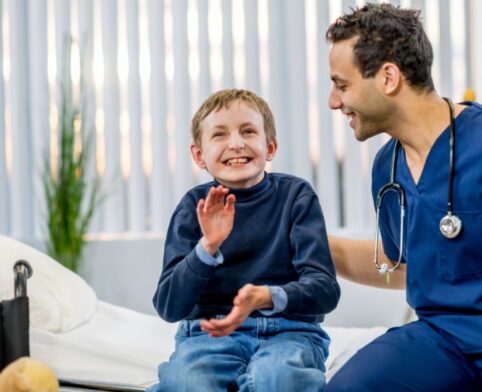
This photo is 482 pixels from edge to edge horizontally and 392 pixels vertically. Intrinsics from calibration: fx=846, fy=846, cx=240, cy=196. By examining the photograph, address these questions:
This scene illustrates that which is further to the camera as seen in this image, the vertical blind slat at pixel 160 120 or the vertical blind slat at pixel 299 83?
the vertical blind slat at pixel 160 120

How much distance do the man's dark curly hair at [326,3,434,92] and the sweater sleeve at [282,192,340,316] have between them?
Result: 0.34 meters

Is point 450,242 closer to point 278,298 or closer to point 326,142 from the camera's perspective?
point 278,298

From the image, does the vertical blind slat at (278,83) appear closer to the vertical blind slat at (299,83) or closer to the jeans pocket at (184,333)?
the vertical blind slat at (299,83)

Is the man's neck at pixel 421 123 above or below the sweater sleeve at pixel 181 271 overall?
above

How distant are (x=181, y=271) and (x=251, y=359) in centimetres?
25

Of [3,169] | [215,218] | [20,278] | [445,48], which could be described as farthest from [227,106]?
[3,169]

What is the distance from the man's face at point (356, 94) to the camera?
6.38 feet

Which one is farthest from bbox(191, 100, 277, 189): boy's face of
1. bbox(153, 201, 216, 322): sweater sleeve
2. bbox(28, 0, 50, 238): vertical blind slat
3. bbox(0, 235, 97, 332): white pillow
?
bbox(28, 0, 50, 238): vertical blind slat


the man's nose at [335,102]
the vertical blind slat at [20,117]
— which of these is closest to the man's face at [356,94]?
the man's nose at [335,102]

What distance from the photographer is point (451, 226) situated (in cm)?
179

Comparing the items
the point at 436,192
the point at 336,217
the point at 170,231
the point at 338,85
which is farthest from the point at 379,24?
the point at 336,217

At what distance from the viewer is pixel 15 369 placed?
186 cm

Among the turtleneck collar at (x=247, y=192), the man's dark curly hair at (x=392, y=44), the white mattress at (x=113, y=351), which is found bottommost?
the white mattress at (x=113, y=351)

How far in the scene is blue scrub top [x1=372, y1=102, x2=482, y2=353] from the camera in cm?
180
